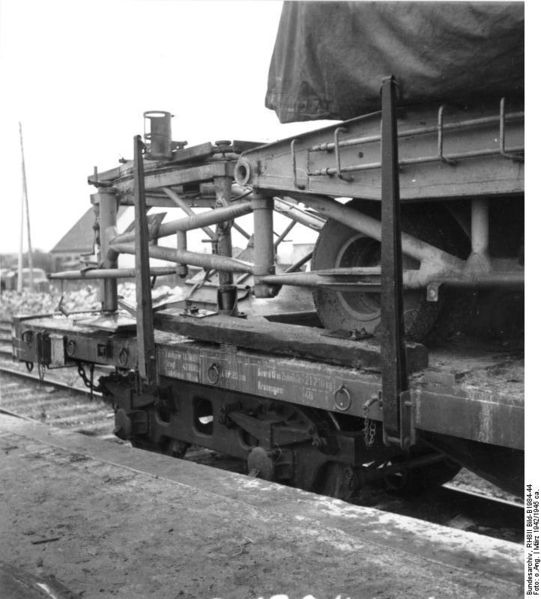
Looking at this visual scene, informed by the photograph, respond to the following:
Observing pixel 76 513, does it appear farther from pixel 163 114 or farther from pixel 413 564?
pixel 163 114

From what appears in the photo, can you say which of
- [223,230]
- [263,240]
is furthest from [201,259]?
[263,240]

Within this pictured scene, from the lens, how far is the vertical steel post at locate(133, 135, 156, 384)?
5699 millimetres

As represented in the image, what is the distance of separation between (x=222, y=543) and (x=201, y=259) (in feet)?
9.89

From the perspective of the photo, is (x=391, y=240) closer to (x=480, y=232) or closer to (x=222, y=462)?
(x=480, y=232)

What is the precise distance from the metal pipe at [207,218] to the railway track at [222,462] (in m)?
1.87

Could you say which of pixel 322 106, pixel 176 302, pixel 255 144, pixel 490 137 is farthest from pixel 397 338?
pixel 176 302

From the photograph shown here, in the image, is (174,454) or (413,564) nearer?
(413,564)

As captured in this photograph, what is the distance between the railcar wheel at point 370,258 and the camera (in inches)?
188

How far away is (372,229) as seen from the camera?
4695mm

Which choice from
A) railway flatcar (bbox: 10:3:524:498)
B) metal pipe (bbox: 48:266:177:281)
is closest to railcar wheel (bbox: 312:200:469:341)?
railway flatcar (bbox: 10:3:524:498)

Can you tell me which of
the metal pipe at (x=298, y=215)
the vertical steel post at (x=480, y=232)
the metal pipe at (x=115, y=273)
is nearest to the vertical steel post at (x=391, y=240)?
the vertical steel post at (x=480, y=232)

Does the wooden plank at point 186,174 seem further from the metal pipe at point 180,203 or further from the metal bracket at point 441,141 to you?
the metal bracket at point 441,141

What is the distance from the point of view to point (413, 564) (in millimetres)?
3029

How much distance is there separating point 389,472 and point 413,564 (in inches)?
91.9
